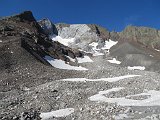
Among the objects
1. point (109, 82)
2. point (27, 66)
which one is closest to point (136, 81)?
point (109, 82)

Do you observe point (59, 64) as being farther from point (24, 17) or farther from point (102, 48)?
point (102, 48)

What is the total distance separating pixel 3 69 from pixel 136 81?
84.8 ft

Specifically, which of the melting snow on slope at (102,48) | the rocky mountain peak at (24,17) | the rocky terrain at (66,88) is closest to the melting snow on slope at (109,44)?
the melting snow on slope at (102,48)

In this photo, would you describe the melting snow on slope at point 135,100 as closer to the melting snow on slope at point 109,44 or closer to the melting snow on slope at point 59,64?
the melting snow on slope at point 59,64

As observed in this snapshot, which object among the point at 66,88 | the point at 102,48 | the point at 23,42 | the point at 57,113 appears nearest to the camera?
the point at 57,113

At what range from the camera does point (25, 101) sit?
41094mm

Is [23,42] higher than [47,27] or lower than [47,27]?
lower

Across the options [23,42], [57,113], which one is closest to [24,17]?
[23,42]

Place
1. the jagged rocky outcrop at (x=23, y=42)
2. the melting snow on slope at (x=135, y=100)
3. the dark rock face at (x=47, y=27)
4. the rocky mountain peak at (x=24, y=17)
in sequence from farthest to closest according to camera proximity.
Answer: the dark rock face at (x=47, y=27), the rocky mountain peak at (x=24, y=17), the jagged rocky outcrop at (x=23, y=42), the melting snow on slope at (x=135, y=100)

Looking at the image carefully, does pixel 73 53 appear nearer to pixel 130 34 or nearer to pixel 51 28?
pixel 51 28

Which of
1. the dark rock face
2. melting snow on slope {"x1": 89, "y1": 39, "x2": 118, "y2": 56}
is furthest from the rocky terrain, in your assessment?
the dark rock face

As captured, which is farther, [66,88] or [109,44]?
[109,44]

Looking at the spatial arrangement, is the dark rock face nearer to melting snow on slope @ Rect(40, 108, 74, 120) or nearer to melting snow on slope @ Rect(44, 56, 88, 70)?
melting snow on slope @ Rect(44, 56, 88, 70)

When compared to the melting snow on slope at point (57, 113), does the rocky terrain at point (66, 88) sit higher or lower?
higher
